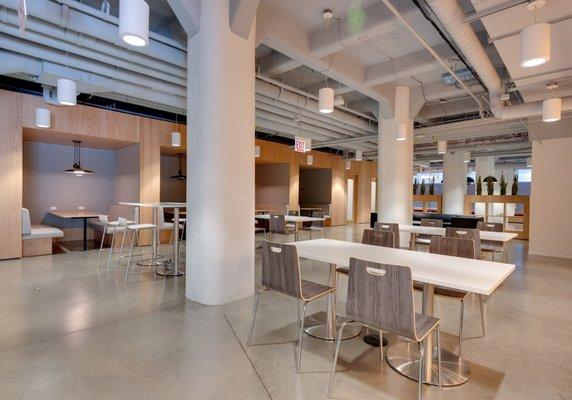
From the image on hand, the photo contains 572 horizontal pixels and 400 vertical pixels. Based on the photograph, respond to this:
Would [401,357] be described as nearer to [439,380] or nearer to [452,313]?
[439,380]

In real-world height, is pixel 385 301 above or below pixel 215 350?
above

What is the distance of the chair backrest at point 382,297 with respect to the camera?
1.66 m

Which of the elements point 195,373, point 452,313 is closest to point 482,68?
point 452,313

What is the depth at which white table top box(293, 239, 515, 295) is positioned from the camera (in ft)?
5.62

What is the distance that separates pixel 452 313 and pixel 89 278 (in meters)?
4.61

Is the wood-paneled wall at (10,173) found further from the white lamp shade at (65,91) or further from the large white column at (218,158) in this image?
the large white column at (218,158)

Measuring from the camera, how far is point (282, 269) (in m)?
2.32

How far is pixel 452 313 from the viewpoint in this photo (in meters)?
3.29

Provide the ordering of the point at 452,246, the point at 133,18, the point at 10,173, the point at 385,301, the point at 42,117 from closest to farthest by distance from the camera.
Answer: the point at 385,301 < the point at 133,18 < the point at 452,246 < the point at 42,117 < the point at 10,173

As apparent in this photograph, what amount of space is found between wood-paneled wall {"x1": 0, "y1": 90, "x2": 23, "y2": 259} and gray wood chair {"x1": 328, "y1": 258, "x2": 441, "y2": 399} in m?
5.96

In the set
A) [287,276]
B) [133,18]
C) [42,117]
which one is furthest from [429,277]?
[42,117]

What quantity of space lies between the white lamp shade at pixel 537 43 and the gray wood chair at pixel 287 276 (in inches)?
105

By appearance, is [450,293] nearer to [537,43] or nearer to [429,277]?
[429,277]

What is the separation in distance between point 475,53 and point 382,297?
12.0 ft
